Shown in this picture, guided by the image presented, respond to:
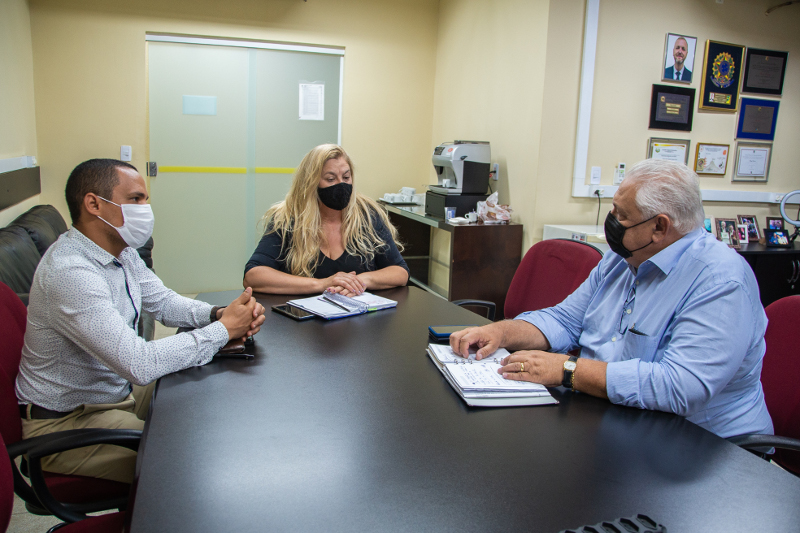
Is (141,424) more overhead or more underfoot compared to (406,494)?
more underfoot

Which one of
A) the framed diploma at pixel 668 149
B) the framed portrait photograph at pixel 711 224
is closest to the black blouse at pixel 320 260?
the framed diploma at pixel 668 149

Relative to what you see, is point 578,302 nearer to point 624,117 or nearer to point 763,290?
point 624,117

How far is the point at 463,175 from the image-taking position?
3.80 meters

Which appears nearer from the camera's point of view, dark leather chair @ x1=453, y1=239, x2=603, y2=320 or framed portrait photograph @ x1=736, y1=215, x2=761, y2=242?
dark leather chair @ x1=453, y1=239, x2=603, y2=320

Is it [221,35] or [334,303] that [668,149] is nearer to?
[334,303]

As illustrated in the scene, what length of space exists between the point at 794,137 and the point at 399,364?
4.16 meters

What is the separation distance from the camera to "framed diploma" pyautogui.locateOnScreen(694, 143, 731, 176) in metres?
3.80

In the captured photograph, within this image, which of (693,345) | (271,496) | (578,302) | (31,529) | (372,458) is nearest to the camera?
(271,496)

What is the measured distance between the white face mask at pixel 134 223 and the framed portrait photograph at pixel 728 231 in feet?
11.7

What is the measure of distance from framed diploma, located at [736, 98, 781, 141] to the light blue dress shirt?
3106 millimetres

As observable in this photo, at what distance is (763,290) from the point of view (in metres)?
3.56

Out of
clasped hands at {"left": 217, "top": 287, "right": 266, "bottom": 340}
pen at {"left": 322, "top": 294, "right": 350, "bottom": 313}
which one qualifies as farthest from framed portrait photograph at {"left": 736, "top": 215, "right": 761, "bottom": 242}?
clasped hands at {"left": 217, "top": 287, "right": 266, "bottom": 340}

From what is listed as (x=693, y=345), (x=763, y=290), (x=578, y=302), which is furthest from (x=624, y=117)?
(x=693, y=345)

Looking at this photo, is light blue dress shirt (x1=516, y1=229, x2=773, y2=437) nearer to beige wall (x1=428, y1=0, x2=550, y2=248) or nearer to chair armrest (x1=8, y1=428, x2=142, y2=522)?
chair armrest (x1=8, y1=428, x2=142, y2=522)
